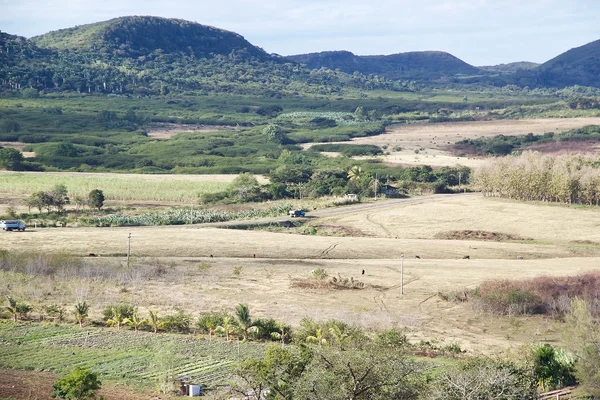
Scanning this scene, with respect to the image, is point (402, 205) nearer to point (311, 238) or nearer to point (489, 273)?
point (311, 238)

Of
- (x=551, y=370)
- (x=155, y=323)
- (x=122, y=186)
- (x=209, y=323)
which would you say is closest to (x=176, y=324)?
(x=155, y=323)

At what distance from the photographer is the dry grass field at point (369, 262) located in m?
52.9

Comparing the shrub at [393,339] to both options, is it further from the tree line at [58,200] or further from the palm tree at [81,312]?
the tree line at [58,200]

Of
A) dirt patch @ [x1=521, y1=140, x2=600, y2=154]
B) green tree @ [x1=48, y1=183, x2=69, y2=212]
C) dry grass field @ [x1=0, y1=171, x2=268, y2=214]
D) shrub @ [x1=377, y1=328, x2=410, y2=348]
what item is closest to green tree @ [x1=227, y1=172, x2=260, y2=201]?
dry grass field @ [x1=0, y1=171, x2=268, y2=214]

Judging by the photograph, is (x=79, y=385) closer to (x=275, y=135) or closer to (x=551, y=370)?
(x=551, y=370)

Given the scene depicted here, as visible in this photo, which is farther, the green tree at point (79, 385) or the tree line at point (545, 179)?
the tree line at point (545, 179)

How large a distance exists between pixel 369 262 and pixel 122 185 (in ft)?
181

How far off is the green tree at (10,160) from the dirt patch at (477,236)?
73.0 metres

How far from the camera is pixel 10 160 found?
133125 mm

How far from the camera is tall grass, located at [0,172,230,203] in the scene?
109 meters

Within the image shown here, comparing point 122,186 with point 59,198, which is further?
point 122,186

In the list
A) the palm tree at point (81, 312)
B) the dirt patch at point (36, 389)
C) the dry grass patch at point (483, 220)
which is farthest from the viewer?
the dry grass patch at point (483, 220)

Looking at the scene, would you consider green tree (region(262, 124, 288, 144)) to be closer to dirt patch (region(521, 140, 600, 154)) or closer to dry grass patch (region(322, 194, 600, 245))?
dirt patch (region(521, 140, 600, 154))

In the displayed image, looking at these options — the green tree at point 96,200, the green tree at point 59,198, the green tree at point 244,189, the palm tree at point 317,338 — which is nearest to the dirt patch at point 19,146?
the green tree at point 244,189
